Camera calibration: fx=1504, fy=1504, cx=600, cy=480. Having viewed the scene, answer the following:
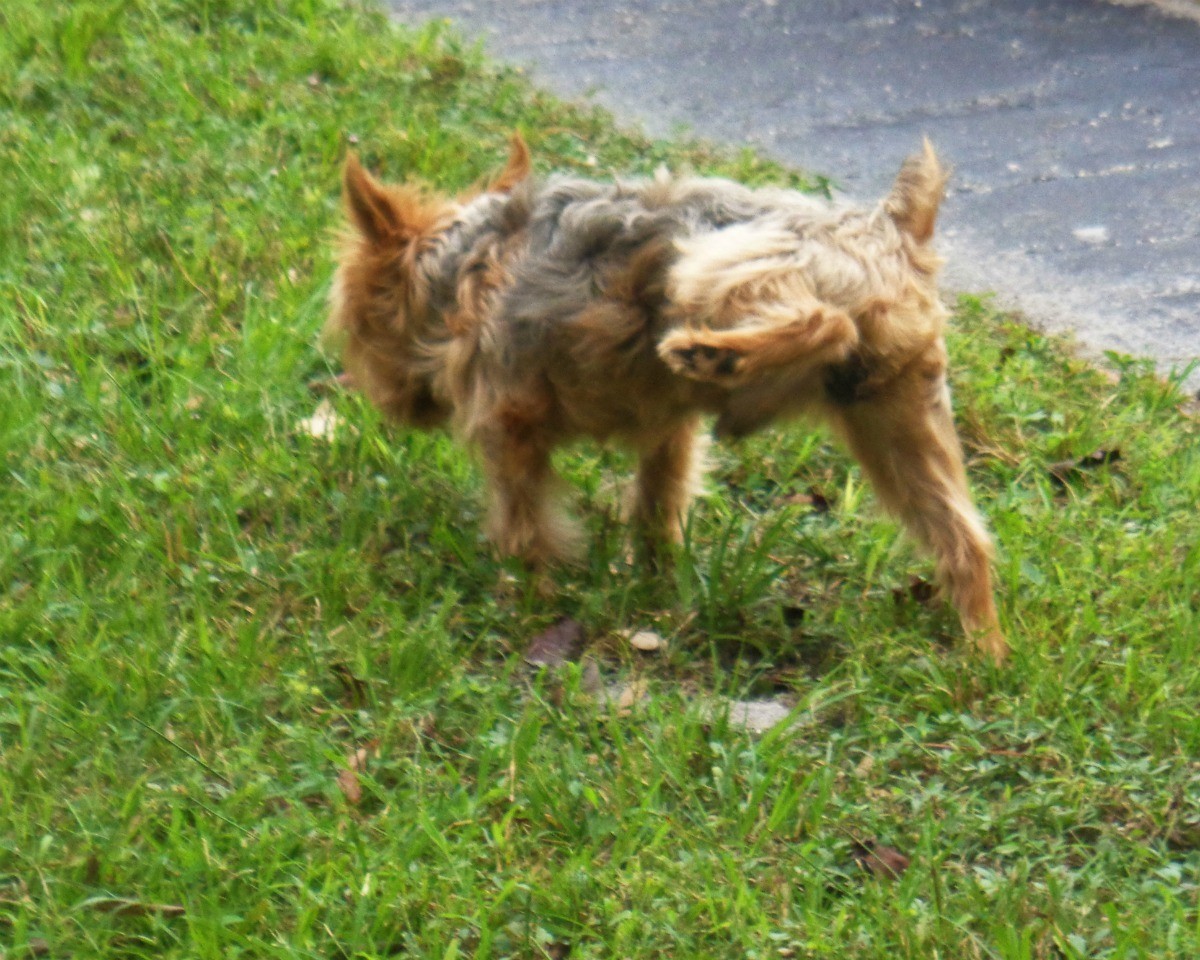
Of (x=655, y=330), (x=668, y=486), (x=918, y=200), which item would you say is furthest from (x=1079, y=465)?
(x=655, y=330)

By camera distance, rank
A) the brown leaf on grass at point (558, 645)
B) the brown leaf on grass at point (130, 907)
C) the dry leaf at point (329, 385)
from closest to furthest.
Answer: the brown leaf on grass at point (130, 907) → the brown leaf on grass at point (558, 645) → the dry leaf at point (329, 385)

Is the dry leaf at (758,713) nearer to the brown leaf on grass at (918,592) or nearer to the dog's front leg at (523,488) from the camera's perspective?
the brown leaf on grass at (918,592)

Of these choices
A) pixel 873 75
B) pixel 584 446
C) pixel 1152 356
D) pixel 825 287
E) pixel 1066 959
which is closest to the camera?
pixel 1066 959

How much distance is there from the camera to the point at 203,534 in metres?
3.99

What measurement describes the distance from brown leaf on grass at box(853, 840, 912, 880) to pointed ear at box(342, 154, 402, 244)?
2.07m

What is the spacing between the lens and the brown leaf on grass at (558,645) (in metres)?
3.77

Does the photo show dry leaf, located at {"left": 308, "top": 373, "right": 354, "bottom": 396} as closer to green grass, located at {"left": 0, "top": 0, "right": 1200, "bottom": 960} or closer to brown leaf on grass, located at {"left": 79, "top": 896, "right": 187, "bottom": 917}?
green grass, located at {"left": 0, "top": 0, "right": 1200, "bottom": 960}

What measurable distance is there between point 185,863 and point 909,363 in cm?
186

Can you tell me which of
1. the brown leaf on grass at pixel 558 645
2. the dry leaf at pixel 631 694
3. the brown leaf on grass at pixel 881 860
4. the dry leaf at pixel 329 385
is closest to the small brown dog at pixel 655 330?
the brown leaf on grass at pixel 558 645

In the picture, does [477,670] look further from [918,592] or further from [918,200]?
[918,200]

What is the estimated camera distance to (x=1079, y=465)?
14.8 ft

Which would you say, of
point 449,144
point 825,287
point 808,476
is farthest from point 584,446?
point 449,144

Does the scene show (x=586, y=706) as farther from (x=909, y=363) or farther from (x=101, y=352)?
(x=101, y=352)

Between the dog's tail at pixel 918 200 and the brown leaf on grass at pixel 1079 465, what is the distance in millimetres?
1298
